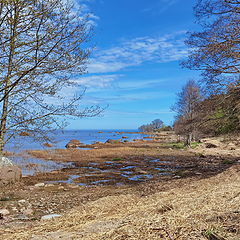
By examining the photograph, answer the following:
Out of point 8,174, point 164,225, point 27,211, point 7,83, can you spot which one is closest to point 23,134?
point 7,83

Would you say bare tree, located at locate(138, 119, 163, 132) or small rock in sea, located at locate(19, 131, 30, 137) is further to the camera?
bare tree, located at locate(138, 119, 163, 132)

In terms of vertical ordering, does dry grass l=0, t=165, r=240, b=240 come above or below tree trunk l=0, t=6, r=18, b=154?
below

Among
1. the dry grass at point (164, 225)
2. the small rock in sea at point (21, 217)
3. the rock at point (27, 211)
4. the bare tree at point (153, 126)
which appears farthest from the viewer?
the bare tree at point (153, 126)

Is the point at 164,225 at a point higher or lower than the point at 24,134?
lower

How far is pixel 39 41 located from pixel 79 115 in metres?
2.12

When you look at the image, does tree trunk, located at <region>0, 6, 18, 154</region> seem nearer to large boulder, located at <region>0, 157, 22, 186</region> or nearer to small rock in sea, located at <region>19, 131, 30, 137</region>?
small rock in sea, located at <region>19, 131, 30, 137</region>

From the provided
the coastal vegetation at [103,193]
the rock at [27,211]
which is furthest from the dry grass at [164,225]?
the rock at [27,211]

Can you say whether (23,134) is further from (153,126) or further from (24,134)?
(153,126)

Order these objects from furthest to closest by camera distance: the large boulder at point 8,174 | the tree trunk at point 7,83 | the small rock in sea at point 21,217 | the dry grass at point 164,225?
the large boulder at point 8,174, the small rock in sea at point 21,217, the tree trunk at point 7,83, the dry grass at point 164,225

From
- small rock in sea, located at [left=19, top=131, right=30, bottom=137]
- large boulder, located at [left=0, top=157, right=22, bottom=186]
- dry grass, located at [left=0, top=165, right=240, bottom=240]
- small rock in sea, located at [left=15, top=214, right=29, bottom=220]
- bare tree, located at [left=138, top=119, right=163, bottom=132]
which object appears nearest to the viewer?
dry grass, located at [left=0, top=165, right=240, bottom=240]

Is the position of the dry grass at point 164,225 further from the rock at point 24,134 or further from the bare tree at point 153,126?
the bare tree at point 153,126

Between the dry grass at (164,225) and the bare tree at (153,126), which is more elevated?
the bare tree at (153,126)

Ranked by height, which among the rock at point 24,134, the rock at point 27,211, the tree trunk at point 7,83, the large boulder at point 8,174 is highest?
the tree trunk at point 7,83

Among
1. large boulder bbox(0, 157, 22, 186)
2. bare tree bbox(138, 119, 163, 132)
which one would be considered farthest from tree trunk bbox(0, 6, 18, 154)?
bare tree bbox(138, 119, 163, 132)
